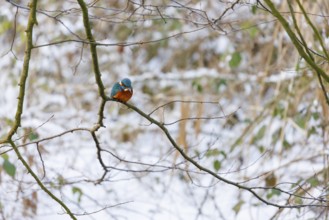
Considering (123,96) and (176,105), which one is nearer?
(123,96)

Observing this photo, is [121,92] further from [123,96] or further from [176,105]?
[176,105]

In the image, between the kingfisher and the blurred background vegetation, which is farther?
the blurred background vegetation

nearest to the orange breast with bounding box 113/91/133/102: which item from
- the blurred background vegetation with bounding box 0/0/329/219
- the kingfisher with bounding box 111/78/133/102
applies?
the kingfisher with bounding box 111/78/133/102

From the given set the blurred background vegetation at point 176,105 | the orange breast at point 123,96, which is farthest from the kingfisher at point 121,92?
the blurred background vegetation at point 176,105

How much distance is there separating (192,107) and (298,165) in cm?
120

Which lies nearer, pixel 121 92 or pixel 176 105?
pixel 121 92

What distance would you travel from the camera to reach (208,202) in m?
4.10

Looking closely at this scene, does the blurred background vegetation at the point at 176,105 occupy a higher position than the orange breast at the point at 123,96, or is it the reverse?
the blurred background vegetation at the point at 176,105

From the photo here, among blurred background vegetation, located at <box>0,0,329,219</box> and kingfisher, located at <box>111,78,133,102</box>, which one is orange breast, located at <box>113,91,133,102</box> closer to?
kingfisher, located at <box>111,78,133,102</box>

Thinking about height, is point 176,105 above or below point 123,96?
above

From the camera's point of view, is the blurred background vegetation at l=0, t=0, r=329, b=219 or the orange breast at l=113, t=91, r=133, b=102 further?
the blurred background vegetation at l=0, t=0, r=329, b=219

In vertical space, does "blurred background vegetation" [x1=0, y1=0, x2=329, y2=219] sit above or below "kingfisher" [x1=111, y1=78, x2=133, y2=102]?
above

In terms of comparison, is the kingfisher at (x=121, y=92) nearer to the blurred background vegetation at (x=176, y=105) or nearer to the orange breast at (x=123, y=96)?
the orange breast at (x=123, y=96)

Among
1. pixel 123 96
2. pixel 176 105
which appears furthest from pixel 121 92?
pixel 176 105
